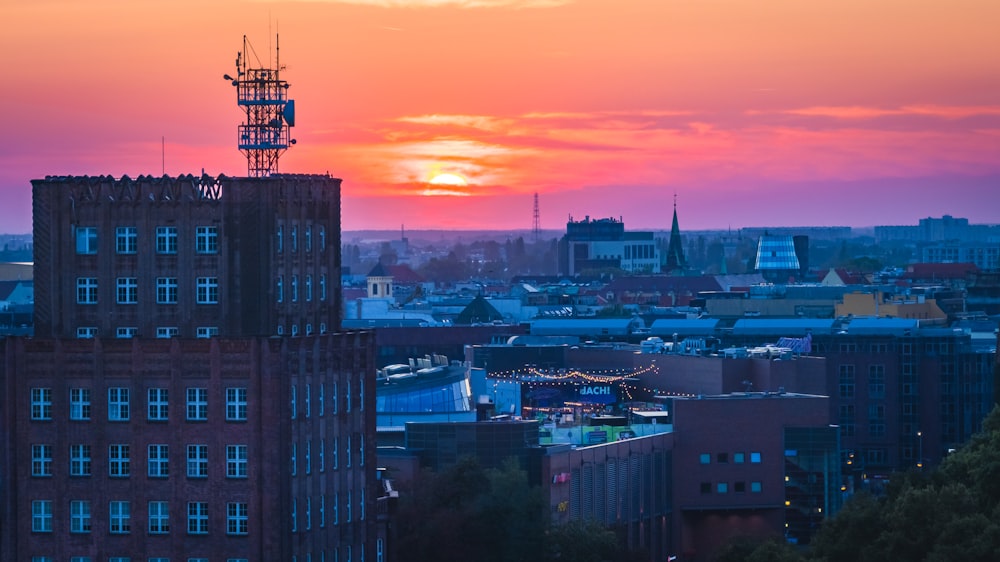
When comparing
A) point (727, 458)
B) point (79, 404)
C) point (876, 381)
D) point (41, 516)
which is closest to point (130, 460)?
point (79, 404)

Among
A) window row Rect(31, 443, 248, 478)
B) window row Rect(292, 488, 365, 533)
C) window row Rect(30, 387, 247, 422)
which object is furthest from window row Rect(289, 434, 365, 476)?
window row Rect(30, 387, 247, 422)

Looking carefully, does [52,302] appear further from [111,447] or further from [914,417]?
[914,417]

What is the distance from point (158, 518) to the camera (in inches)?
3162

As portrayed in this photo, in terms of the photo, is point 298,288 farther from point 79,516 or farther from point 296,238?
point 79,516

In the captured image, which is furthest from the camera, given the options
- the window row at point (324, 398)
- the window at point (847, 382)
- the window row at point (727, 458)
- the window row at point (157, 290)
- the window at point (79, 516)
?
the window at point (847, 382)

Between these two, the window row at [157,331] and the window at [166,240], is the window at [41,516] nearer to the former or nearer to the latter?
the window row at [157,331]

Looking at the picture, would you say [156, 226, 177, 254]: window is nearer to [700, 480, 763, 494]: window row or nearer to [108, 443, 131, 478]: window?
[108, 443, 131, 478]: window

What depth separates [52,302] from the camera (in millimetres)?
83250

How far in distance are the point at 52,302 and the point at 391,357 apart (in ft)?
357

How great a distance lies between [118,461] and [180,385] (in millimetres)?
3306

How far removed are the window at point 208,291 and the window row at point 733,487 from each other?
153ft

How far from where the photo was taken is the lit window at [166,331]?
82.4 metres

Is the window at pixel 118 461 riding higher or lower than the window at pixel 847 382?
higher

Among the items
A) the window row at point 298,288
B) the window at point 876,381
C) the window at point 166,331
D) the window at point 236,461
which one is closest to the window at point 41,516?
the window at point 236,461
